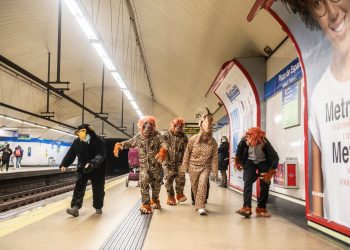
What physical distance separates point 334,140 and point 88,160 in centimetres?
343

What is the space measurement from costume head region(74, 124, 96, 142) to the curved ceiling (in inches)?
Answer: 93.3

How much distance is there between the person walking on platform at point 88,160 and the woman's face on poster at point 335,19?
3450mm

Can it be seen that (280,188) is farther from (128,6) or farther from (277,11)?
(128,6)

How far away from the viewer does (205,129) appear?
20.1 ft

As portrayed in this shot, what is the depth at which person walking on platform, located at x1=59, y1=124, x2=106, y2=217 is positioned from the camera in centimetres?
547

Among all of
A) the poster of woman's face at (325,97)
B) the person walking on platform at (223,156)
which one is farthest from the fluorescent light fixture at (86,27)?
the person walking on platform at (223,156)

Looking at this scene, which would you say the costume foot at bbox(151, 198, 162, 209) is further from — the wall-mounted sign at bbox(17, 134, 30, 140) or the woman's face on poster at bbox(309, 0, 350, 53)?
the wall-mounted sign at bbox(17, 134, 30, 140)

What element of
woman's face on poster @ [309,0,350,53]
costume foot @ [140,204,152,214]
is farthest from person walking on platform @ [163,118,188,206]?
woman's face on poster @ [309,0,350,53]

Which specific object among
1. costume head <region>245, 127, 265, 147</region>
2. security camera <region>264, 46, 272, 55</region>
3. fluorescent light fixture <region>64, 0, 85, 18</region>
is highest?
fluorescent light fixture <region>64, 0, 85, 18</region>

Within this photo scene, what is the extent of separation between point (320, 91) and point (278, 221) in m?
2.02

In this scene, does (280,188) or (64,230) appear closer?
(64,230)

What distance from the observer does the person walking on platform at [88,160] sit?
5.47 meters

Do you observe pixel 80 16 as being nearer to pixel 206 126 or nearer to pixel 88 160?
pixel 88 160

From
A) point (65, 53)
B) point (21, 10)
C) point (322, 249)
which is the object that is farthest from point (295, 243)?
point (65, 53)
